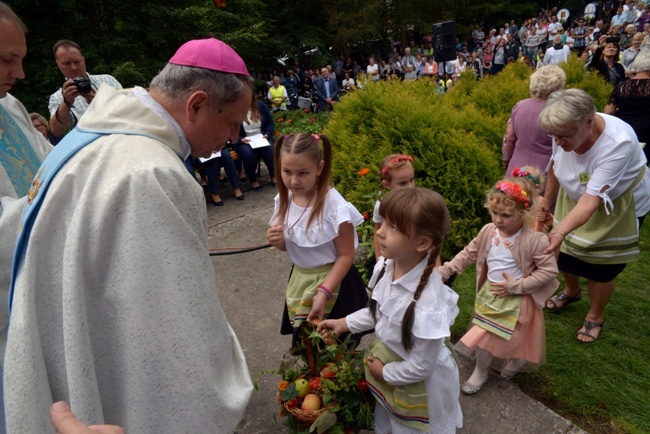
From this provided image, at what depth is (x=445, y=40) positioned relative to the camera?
A: 9375 millimetres

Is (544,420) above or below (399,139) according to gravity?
below

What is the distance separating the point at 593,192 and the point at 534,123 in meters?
1.87

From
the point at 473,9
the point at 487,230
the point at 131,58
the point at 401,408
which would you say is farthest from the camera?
the point at 473,9

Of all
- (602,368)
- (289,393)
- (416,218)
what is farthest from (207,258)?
(602,368)

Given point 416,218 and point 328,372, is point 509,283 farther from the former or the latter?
point 328,372

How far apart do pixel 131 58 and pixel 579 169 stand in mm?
13441

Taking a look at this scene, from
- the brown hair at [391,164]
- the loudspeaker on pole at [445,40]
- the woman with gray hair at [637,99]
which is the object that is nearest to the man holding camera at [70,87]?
the brown hair at [391,164]

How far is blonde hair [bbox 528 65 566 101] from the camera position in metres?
4.26

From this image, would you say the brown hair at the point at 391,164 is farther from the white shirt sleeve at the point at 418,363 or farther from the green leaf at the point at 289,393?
the green leaf at the point at 289,393

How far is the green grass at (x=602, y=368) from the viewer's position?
8.55 ft

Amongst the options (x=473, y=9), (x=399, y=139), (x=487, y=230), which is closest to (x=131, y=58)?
(x=399, y=139)

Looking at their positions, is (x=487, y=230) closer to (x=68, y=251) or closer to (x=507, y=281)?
(x=507, y=281)

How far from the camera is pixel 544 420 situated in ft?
8.46

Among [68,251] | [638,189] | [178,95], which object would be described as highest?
[178,95]
